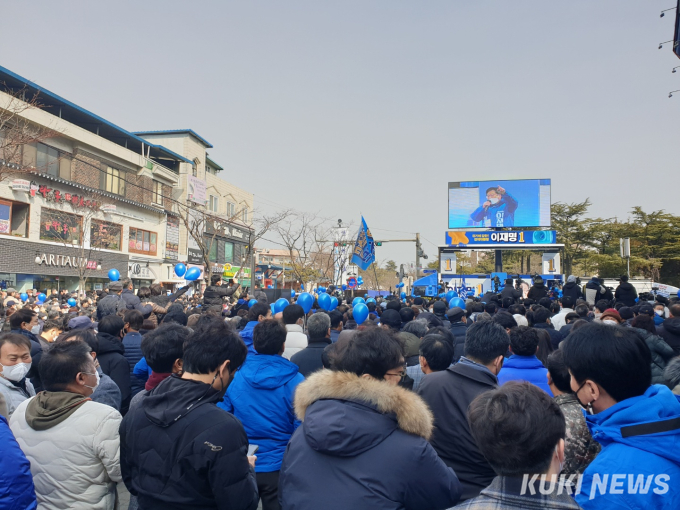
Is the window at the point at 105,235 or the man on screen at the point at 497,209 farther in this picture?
the man on screen at the point at 497,209

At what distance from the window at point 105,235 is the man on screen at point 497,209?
23.5 m

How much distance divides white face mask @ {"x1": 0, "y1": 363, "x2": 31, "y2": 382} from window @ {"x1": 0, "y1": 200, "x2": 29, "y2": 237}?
73.6 feet

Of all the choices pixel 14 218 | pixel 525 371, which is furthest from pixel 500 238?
pixel 525 371

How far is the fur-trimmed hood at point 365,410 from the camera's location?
1.94 meters

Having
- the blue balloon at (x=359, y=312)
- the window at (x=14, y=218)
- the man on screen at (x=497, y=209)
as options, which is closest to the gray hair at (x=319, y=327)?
the blue balloon at (x=359, y=312)

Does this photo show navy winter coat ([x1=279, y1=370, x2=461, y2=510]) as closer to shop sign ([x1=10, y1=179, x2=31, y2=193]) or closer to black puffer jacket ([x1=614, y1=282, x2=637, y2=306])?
black puffer jacket ([x1=614, y1=282, x2=637, y2=306])

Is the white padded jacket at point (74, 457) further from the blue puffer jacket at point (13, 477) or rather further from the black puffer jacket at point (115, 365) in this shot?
the black puffer jacket at point (115, 365)

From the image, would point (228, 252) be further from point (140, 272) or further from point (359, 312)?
point (359, 312)

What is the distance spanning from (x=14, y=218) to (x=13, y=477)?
25165 millimetres

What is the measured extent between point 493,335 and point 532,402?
1888 mm

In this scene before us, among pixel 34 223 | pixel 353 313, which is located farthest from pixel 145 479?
pixel 34 223

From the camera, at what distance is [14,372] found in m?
3.63

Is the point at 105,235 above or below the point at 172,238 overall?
below

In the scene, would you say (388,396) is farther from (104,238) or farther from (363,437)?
(104,238)
